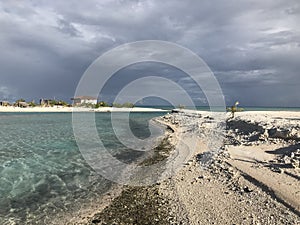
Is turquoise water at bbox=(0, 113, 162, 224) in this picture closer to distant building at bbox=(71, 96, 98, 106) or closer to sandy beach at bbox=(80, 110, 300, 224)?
sandy beach at bbox=(80, 110, 300, 224)

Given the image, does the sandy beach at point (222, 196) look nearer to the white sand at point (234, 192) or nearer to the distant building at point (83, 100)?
the white sand at point (234, 192)

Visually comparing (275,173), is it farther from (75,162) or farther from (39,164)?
(39,164)

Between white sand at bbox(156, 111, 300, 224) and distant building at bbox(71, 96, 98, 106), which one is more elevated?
distant building at bbox(71, 96, 98, 106)

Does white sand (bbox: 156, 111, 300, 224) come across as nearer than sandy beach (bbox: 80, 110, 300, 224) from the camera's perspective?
Yes

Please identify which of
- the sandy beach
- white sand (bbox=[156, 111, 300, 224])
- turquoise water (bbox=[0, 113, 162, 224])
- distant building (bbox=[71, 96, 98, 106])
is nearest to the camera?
white sand (bbox=[156, 111, 300, 224])

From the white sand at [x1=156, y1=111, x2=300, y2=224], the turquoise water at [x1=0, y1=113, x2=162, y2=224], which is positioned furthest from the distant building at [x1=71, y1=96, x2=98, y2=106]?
the white sand at [x1=156, y1=111, x2=300, y2=224]

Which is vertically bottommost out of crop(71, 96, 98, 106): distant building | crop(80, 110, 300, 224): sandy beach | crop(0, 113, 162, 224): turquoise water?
crop(0, 113, 162, 224): turquoise water

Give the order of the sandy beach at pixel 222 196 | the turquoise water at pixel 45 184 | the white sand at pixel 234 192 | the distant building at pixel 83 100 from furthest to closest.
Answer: the distant building at pixel 83 100
the turquoise water at pixel 45 184
the sandy beach at pixel 222 196
the white sand at pixel 234 192

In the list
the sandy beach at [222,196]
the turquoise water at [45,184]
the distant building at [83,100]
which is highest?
the distant building at [83,100]

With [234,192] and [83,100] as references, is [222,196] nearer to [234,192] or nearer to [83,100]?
[234,192]

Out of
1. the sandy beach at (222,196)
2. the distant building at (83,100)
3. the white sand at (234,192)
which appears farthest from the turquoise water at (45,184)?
the distant building at (83,100)

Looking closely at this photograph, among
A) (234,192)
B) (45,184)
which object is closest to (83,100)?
(45,184)

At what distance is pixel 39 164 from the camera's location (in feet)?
49.1

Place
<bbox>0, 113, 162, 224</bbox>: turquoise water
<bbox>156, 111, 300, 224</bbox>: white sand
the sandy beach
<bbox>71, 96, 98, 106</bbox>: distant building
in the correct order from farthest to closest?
<bbox>71, 96, 98, 106</bbox>: distant building, <bbox>0, 113, 162, 224</bbox>: turquoise water, the sandy beach, <bbox>156, 111, 300, 224</bbox>: white sand
